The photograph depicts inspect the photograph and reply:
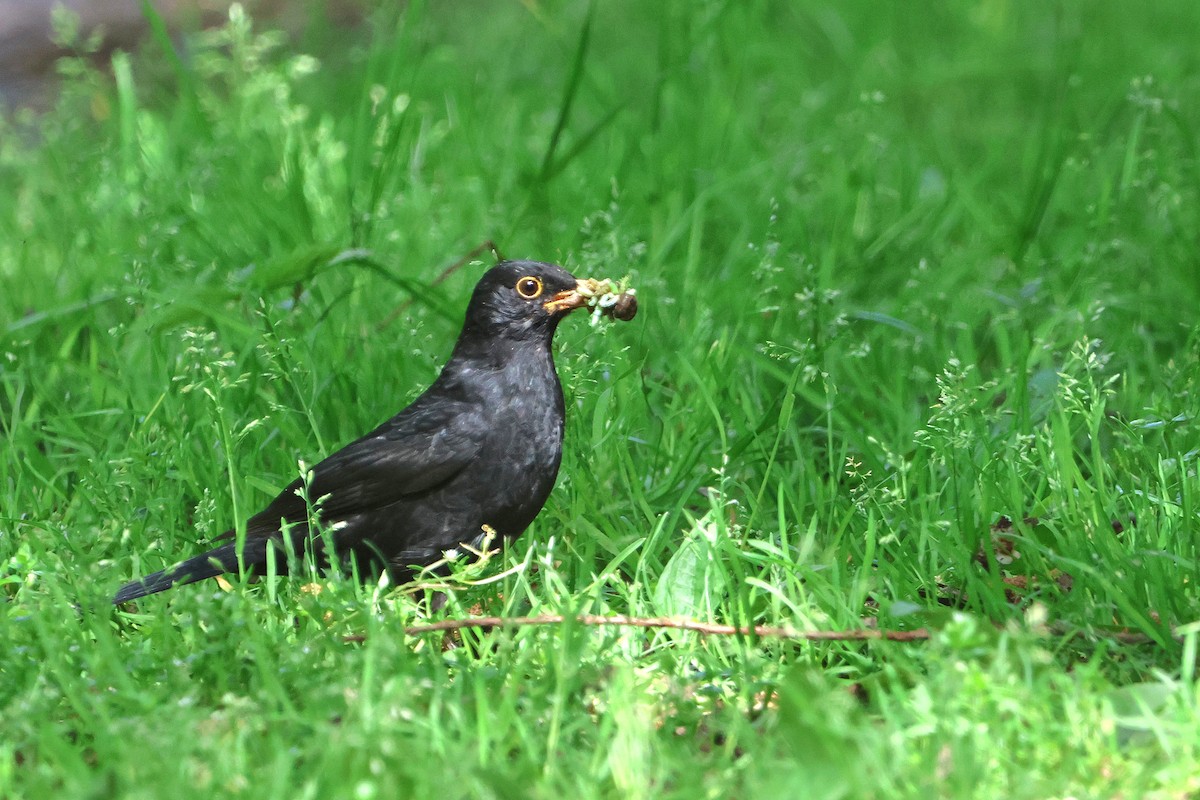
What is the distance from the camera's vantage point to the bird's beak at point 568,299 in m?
3.97

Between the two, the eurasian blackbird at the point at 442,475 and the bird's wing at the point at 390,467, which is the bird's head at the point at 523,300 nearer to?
the eurasian blackbird at the point at 442,475

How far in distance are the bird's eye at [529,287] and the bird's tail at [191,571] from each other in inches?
38.0

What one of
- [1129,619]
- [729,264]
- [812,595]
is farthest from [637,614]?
[729,264]

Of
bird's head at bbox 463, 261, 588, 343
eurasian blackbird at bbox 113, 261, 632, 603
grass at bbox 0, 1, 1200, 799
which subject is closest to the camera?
grass at bbox 0, 1, 1200, 799

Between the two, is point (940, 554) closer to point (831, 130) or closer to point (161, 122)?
point (831, 130)

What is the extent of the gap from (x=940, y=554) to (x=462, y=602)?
Answer: 119 centimetres

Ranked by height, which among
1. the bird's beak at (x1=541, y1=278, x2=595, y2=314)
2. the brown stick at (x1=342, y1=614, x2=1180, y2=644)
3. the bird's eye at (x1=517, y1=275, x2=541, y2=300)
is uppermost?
the bird's eye at (x1=517, y1=275, x2=541, y2=300)

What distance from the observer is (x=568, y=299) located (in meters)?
3.98

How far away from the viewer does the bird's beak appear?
3969 millimetres

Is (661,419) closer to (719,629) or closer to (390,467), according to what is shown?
(390,467)

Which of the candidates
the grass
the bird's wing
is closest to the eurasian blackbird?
the bird's wing

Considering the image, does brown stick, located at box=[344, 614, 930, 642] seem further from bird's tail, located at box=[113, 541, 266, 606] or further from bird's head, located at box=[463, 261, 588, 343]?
bird's head, located at box=[463, 261, 588, 343]

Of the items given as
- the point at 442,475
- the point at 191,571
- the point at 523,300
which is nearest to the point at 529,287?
the point at 523,300

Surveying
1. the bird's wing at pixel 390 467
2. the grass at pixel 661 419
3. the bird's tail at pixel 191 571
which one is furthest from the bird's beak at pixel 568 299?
the bird's tail at pixel 191 571
